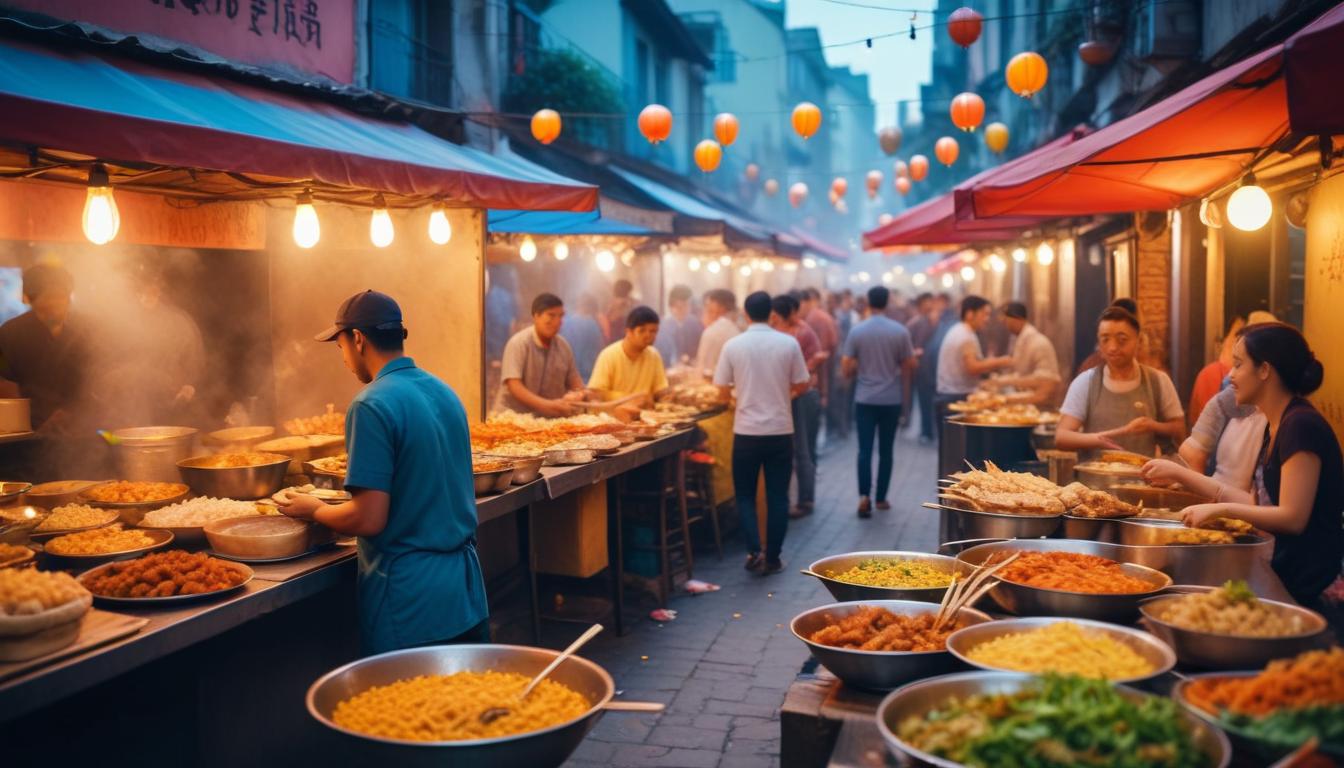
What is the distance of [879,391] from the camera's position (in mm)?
12008

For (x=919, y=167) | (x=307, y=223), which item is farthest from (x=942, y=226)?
(x=307, y=223)

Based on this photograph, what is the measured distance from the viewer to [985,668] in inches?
114

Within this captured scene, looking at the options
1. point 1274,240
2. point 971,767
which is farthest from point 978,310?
point 971,767

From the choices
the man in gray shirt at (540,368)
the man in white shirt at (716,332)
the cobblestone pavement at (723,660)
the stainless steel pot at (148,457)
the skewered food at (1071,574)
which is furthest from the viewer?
the man in white shirt at (716,332)

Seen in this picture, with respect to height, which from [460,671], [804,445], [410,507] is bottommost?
[804,445]

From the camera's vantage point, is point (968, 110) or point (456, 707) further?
point (968, 110)

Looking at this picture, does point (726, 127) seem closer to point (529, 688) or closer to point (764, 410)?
point (764, 410)

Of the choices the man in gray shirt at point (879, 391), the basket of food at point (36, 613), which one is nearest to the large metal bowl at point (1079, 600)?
the basket of food at point (36, 613)

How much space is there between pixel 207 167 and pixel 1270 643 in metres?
5.00

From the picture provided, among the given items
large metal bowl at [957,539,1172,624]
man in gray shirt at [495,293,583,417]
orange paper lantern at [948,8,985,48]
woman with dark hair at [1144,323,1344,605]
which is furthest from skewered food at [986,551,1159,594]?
orange paper lantern at [948,8,985,48]

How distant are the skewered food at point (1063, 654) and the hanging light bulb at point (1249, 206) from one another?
11.7 feet

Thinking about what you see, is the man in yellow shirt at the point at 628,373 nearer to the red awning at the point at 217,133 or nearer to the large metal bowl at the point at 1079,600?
the red awning at the point at 217,133

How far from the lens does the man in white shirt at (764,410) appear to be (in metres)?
8.84

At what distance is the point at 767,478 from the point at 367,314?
5445 mm
